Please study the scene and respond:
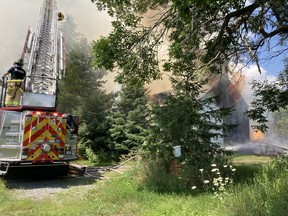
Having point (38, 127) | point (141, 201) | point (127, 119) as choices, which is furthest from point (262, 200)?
point (127, 119)

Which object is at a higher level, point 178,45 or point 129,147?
point 178,45

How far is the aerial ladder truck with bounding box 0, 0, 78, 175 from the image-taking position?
841 centimetres

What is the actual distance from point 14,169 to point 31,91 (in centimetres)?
246

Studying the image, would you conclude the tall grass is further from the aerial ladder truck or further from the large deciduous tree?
the aerial ladder truck

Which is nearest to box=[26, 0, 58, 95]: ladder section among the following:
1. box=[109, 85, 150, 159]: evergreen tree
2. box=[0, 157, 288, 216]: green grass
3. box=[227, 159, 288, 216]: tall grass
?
box=[0, 157, 288, 216]: green grass

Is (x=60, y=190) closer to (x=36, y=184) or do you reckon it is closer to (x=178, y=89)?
(x=36, y=184)

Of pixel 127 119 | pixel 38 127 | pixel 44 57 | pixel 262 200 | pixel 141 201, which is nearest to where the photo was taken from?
pixel 262 200

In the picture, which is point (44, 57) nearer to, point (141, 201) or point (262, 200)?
point (141, 201)

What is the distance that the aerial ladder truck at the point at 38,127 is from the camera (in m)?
8.41

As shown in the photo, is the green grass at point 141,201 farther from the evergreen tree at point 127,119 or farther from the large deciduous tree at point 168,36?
the evergreen tree at point 127,119

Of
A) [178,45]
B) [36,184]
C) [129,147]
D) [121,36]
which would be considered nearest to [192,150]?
[178,45]

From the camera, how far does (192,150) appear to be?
7.76 m

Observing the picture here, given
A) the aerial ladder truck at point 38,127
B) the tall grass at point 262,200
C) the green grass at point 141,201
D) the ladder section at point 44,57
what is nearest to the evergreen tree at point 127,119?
the ladder section at point 44,57

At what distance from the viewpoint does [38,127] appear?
8.56 m
